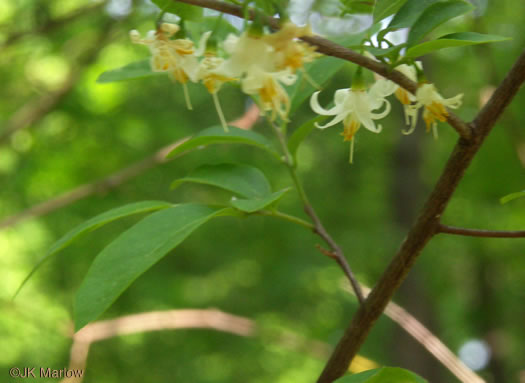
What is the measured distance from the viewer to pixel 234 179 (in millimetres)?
649

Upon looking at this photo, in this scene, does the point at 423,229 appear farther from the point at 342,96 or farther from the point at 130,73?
the point at 130,73

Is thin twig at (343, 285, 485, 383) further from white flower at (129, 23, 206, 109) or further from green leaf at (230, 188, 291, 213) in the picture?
white flower at (129, 23, 206, 109)

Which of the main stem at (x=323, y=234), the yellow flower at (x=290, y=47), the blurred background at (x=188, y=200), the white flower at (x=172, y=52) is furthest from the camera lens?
the blurred background at (x=188, y=200)

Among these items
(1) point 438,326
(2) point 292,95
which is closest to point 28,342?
(1) point 438,326

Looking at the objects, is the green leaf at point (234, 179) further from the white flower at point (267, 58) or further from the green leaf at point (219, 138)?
the white flower at point (267, 58)

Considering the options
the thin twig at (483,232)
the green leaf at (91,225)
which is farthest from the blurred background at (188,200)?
the thin twig at (483,232)

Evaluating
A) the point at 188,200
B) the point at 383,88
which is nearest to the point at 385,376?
the point at 383,88

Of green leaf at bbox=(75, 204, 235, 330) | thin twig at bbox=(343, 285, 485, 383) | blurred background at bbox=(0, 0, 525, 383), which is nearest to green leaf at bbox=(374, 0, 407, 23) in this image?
green leaf at bbox=(75, 204, 235, 330)

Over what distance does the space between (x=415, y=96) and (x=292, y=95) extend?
222mm

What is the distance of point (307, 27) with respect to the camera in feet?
1.21

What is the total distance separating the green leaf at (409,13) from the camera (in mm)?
479

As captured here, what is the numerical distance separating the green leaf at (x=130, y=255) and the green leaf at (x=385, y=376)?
0.56 feet

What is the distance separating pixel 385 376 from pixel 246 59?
258mm

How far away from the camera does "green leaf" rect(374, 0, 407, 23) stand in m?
0.48
